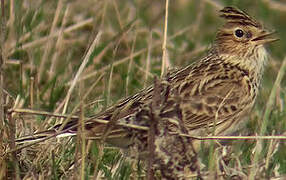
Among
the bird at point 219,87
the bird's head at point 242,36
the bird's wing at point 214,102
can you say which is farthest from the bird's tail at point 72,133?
the bird's head at point 242,36

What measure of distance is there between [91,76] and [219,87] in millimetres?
1539

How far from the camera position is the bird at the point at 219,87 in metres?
5.84

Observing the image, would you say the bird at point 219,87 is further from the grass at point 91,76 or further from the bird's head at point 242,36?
the grass at point 91,76

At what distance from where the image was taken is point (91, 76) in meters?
7.57

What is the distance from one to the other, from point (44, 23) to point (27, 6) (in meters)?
0.33

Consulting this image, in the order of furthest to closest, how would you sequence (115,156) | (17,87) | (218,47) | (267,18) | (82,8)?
1. (267,18)
2. (82,8)
3. (17,87)
4. (218,47)
5. (115,156)

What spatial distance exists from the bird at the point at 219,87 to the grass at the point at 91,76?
20 cm

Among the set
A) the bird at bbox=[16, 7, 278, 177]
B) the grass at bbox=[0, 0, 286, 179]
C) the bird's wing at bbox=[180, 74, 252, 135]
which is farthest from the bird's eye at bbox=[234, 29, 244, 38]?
the grass at bbox=[0, 0, 286, 179]

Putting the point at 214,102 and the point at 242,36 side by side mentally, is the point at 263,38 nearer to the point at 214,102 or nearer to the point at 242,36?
the point at 242,36

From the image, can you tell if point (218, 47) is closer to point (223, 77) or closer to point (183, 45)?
point (223, 77)

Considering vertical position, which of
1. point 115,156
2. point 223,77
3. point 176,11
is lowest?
point 115,156

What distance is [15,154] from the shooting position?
520 cm

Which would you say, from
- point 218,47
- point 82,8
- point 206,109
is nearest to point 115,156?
point 206,109

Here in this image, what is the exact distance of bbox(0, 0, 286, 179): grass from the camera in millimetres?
5293
